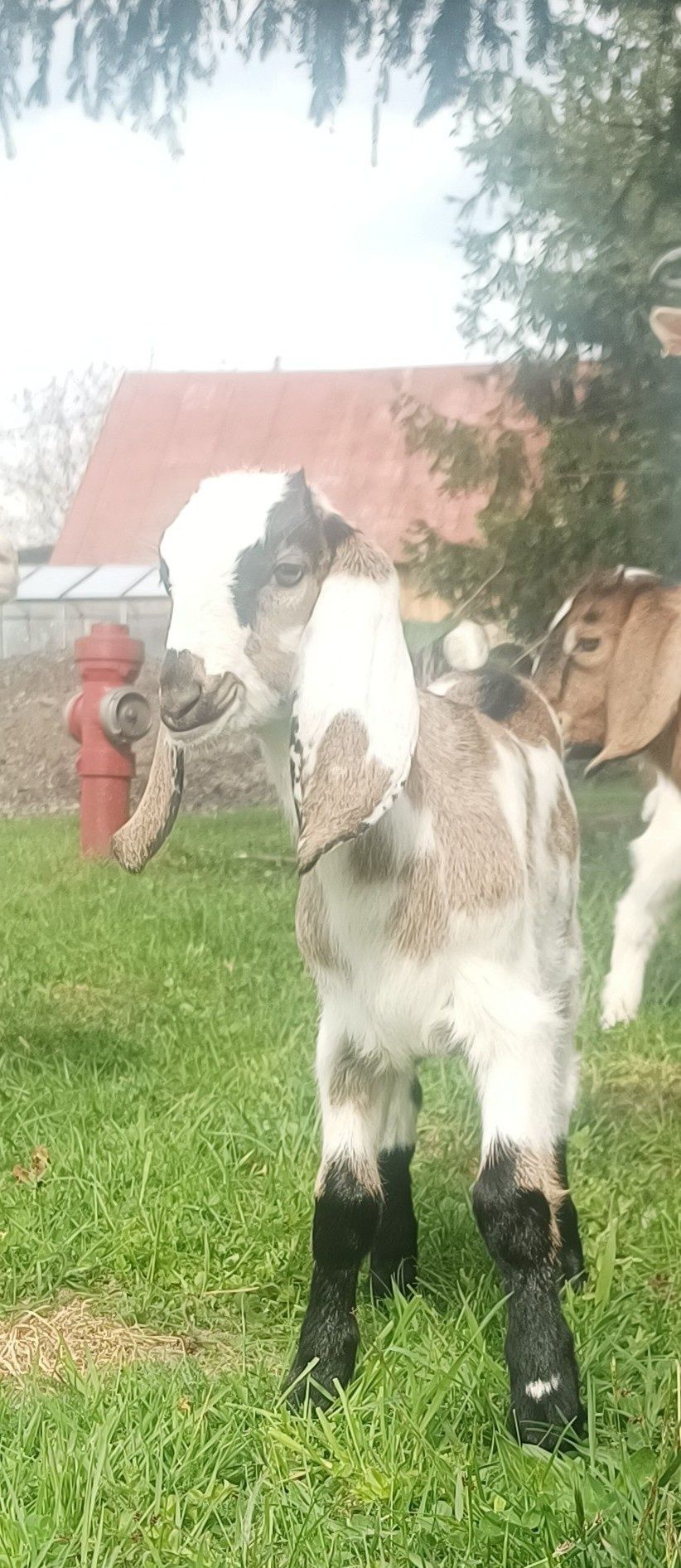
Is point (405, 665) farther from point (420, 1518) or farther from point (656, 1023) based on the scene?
point (656, 1023)

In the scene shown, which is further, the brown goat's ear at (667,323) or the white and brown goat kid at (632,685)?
the white and brown goat kid at (632,685)

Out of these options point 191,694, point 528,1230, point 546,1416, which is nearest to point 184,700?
point 191,694

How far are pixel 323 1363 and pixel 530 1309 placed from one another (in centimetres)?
19

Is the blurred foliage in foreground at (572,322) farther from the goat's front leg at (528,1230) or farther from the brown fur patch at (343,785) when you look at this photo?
the goat's front leg at (528,1230)

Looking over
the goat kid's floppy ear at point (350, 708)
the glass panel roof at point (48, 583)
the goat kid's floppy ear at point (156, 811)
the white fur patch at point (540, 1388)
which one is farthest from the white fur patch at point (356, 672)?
the white fur patch at point (540, 1388)

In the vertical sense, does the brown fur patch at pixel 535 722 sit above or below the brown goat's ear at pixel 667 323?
below

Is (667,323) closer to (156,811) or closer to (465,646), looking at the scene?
(465,646)

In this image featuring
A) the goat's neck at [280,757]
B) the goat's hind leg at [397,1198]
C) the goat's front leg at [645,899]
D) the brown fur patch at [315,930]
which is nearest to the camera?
the goat's neck at [280,757]

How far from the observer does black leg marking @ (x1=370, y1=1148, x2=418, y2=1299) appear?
57.9 inches

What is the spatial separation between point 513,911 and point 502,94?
643mm

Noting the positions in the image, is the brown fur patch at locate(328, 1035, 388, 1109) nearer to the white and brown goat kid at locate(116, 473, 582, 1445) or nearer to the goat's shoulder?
the white and brown goat kid at locate(116, 473, 582, 1445)

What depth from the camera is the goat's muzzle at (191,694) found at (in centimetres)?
107

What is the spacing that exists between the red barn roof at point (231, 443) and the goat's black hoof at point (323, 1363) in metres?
0.65

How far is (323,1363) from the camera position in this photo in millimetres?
1319
